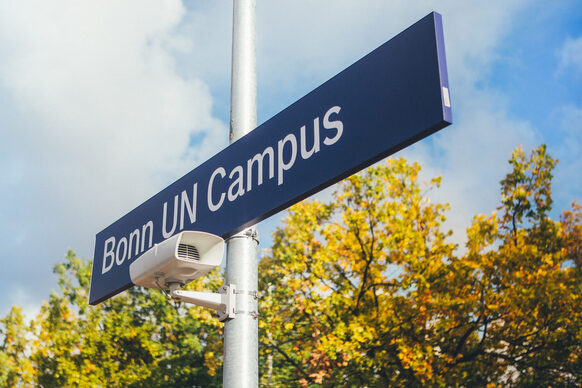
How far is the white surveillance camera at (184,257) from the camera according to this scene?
2852 millimetres

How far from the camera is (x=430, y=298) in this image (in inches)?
467

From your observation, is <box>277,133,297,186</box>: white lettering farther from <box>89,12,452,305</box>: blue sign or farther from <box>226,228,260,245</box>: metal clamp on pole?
<box>226,228,260,245</box>: metal clamp on pole

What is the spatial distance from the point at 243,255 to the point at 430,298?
971 centimetres

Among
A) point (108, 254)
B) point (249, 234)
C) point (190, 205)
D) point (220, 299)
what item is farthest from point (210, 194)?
point (108, 254)

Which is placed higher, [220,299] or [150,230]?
[150,230]

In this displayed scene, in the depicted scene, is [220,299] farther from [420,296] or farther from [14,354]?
[14,354]

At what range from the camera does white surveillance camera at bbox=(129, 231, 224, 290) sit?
9.36 ft

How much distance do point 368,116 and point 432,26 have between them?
17.5 inches

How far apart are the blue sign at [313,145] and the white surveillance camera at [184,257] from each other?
0.37ft

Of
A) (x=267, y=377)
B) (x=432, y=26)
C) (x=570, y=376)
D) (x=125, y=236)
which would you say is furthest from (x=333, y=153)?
(x=267, y=377)

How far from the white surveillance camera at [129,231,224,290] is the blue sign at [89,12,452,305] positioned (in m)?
0.11

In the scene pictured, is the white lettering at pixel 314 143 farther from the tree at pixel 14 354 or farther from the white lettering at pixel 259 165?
the tree at pixel 14 354

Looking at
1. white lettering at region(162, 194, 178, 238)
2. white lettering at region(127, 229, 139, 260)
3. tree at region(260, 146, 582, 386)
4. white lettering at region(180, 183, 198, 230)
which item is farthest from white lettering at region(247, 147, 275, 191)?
tree at region(260, 146, 582, 386)

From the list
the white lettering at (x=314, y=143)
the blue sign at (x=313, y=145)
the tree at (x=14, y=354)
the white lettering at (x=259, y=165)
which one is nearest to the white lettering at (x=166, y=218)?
the blue sign at (x=313, y=145)
